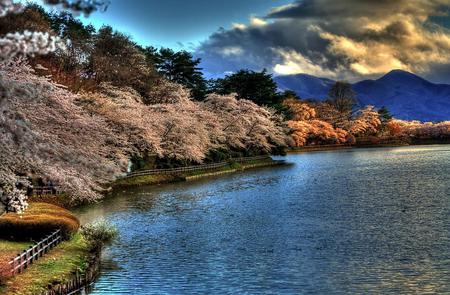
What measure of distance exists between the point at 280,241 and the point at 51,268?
11885 millimetres

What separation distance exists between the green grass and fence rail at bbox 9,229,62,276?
0.21 metres

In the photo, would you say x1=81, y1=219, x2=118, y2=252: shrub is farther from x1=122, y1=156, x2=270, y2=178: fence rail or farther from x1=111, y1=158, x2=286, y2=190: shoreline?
x1=122, y1=156, x2=270, y2=178: fence rail

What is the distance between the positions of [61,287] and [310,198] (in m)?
27.8

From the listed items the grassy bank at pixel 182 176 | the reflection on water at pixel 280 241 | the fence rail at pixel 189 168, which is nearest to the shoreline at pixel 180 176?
the grassy bank at pixel 182 176

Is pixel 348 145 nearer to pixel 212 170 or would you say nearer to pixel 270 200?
pixel 212 170

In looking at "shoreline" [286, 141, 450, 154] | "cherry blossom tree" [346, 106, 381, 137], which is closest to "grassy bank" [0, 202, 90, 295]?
"shoreline" [286, 141, 450, 154]

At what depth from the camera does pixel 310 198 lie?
1626 inches

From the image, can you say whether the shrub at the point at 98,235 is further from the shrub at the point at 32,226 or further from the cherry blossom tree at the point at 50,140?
the cherry blossom tree at the point at 50,140

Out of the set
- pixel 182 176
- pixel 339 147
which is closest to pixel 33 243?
pixel 182 176

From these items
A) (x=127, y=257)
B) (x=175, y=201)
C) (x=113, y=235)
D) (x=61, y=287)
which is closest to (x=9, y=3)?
(x=61, y=287)

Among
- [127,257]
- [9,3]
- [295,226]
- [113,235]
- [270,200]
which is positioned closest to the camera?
[9,3]

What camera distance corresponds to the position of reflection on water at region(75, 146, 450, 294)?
1864 centimetres

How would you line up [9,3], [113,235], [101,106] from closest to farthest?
[9,3], [113,235], [101,106]

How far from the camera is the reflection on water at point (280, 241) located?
61.2 feet
